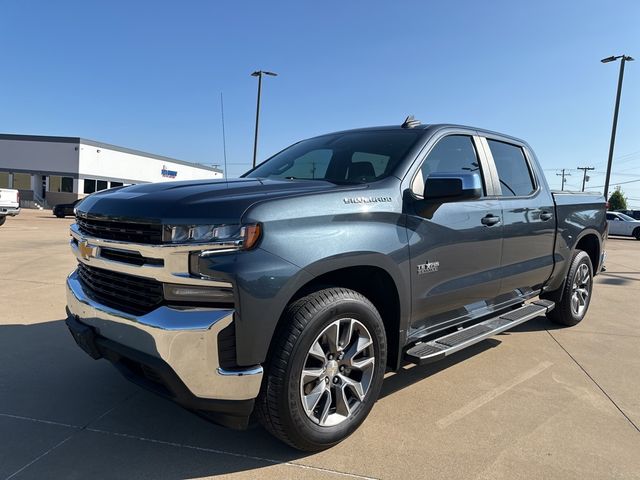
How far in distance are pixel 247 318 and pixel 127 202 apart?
3.04 feet

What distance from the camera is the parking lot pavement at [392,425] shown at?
8.23 feet

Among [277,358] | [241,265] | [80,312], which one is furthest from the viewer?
[80,312]

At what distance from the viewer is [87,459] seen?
252cm

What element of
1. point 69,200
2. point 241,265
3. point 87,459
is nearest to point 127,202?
point 241,265

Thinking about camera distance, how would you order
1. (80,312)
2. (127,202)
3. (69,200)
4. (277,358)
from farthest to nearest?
(69,200) → (80,312) → (127,202) → (277,358)

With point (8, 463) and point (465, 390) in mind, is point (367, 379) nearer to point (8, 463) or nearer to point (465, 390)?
point (465, 390)

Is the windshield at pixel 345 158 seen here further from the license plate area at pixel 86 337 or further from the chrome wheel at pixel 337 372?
the license plate area at pixel 86 337

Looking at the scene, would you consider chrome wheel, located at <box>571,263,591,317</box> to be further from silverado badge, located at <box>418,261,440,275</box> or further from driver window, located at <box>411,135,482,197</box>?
silverado badge, located at <box>418,261,440,275</box>

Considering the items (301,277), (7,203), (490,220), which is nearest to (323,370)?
(301,277)

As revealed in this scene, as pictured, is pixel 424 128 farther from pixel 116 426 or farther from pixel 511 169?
pixel 116 426

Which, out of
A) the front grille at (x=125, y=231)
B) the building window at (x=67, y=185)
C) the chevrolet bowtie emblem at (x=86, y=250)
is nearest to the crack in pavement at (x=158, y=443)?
the chevrolet bowtie emblem at (x=86, y=250)

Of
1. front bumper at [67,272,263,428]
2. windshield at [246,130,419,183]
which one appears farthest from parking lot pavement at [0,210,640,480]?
windshield at [246,130,419,183]

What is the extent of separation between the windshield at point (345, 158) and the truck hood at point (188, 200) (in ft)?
1.60

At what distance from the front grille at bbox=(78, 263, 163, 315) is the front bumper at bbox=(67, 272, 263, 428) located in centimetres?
8
